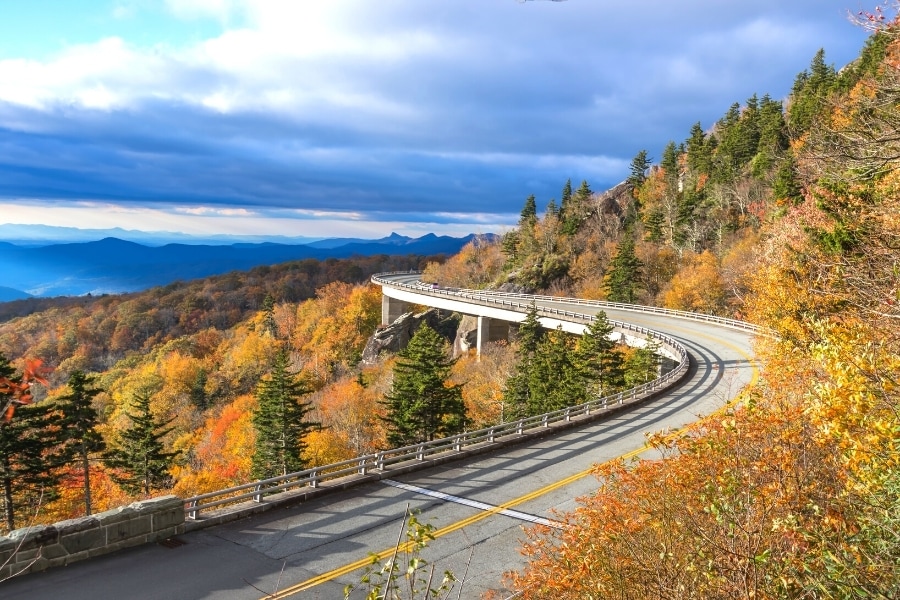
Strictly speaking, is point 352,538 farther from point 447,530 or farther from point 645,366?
point 645,366

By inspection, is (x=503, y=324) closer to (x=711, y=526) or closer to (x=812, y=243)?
(x=812, y=243)

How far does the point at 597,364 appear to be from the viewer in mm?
42156

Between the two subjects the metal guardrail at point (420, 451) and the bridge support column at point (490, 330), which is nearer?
the metal guardrail at point (420, 451)

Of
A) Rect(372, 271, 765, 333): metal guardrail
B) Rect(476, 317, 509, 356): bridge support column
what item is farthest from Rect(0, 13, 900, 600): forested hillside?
Rect(372, 271, 765, 333): metal guardrail

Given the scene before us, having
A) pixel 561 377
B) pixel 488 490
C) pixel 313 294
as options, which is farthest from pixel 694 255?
pixel 313 294

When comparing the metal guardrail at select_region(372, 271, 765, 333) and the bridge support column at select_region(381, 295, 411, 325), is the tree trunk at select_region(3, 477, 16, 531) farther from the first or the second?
the bridge support column at select_region(381, 295, 411, 325)

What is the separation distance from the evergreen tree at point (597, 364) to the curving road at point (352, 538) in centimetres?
1971

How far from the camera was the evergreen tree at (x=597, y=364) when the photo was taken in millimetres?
41469

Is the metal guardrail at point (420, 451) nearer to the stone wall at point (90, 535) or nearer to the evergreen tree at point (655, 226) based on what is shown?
the stone wall at point (90, 535)

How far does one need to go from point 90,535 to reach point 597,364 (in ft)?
116

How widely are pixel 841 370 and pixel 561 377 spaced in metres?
38.0

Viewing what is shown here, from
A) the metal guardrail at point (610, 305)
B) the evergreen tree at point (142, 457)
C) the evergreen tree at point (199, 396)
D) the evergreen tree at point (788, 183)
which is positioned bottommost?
the evergreen tree at point (199, 396)

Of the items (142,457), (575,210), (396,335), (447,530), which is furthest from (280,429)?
(575,210)

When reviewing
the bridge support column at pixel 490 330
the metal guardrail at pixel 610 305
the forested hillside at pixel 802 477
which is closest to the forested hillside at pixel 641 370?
the forested hillside at pixel 802 477
